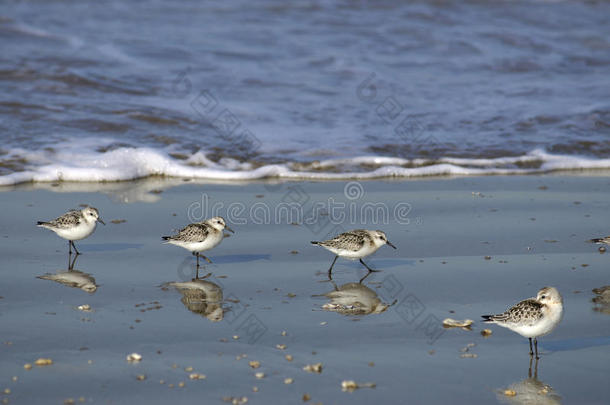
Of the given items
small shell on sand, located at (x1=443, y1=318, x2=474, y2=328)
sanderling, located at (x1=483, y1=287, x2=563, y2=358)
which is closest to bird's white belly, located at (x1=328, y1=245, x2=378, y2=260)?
small shell on sand, located at (x1=443, y1=318, x2=474, y2=328)

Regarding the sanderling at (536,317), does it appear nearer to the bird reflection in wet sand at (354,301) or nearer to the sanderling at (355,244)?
the bird reflection in wet sand at (354,301)

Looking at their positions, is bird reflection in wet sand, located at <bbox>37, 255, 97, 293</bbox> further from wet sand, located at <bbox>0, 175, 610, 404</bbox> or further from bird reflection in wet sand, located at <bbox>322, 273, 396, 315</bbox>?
bird reflection in wet sand, located at <bbox>322, 273, 396, 315</bbox>

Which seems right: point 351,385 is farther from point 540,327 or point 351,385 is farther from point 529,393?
point 540,327

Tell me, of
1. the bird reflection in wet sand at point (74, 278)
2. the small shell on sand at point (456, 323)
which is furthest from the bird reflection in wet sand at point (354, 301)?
the bird reflection in wet sand at point (74, 278)

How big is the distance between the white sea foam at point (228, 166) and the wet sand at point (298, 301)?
3.05ft

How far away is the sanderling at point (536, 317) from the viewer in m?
6.00

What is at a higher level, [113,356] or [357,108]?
[357,108]

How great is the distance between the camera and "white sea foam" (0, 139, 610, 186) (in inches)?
482

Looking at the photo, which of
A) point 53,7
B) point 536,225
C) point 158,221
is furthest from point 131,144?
point 53,7

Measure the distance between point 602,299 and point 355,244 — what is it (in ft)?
8.22

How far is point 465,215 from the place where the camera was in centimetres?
1016

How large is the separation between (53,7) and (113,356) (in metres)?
22.1

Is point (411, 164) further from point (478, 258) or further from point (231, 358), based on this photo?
point (231, 358)

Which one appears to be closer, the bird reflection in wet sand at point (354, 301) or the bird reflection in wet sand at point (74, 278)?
the bird reflection in wet sand at point (354, 301)
